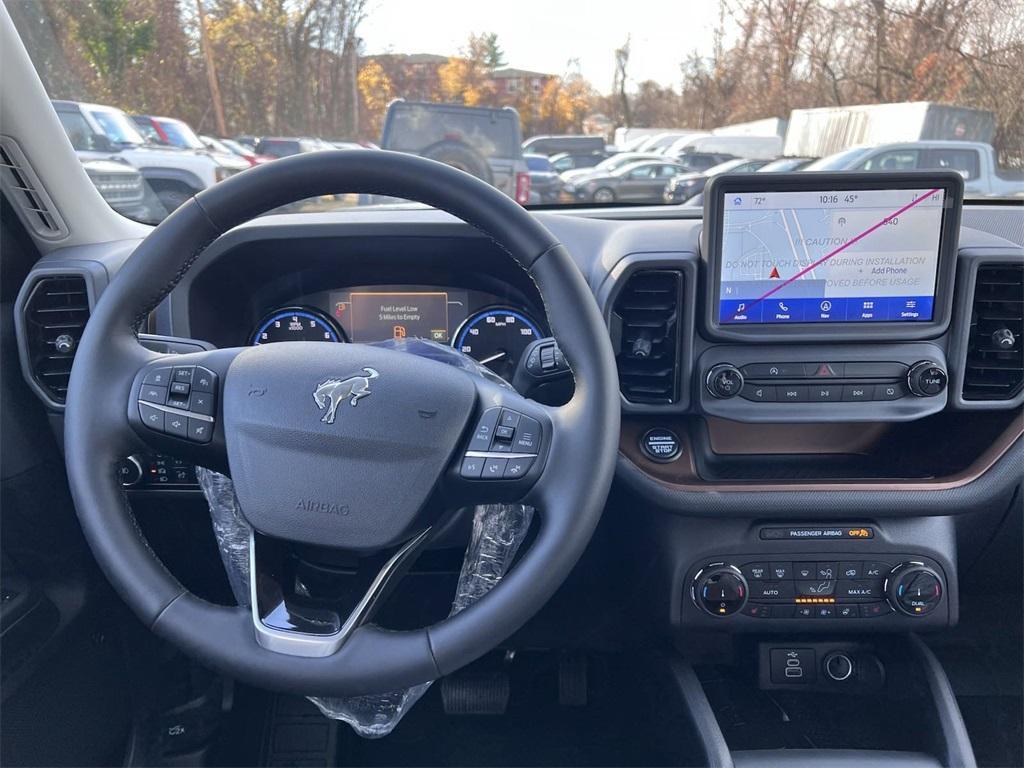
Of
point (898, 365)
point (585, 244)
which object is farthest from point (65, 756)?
point (898, 365)

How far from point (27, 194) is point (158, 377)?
886mm

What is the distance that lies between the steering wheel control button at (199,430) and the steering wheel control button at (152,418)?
0.14 ft

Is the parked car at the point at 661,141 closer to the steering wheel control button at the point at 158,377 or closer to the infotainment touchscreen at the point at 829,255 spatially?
the infotainment touchscreen at the point at 829,255

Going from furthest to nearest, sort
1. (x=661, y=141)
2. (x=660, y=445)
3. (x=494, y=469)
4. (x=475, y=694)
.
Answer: (x=661, y=141) < (x=475, y=694) < (x=660, y=445) < (x=494, y=469)

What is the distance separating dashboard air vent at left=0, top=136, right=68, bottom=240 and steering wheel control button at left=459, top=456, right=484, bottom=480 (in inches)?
51.0

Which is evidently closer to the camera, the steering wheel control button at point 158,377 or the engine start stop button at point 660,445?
the steering wheel control button at point 158,377

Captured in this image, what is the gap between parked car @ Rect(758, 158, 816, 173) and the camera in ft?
5.82

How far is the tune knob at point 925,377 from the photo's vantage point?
5.90ft

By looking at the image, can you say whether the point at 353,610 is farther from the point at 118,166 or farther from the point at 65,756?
the point at 118,166

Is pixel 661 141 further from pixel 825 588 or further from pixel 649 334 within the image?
pixel 825 588

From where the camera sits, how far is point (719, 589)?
5.99ft

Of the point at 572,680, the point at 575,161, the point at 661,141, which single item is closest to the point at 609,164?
the point at 575,161

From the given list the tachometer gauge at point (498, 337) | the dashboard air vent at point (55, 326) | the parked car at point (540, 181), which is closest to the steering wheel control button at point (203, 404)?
the dashboard air vent at point (55, 326)

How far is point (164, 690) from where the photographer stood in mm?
2287
